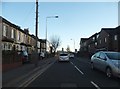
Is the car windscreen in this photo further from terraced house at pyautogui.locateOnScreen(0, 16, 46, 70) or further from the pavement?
terraced house at pyautogui.locateOnScreen(0, 16, 46, 70)

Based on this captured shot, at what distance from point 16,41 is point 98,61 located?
33.3m

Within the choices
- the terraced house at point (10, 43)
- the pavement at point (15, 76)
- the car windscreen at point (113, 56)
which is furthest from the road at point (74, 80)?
the terraced house at point (10, 43)

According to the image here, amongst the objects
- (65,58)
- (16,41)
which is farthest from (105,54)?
(16,41)

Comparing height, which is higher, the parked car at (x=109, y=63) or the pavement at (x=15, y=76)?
the parked car at (x=109, y=63)

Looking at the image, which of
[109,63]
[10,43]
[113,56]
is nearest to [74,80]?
[109,63]

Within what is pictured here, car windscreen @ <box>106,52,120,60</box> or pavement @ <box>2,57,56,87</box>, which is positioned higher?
car windscreen @ <box>106,52,120,60</box>

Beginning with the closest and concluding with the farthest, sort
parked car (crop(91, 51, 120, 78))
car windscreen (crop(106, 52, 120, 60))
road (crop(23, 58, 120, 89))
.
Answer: road (crop(23, 58, 120, 89)) < parked car (crop(91, 51, 120, 78)) < car windscreen (crop(106, 52, 120, 60))

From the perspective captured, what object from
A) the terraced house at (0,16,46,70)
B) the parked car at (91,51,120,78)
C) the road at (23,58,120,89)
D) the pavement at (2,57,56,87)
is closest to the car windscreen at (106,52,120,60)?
the parked car at (91,51,120,78)

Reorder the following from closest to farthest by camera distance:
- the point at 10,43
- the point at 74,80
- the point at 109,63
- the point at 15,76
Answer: the point at 74,80 → the point at 109,63 → the point at 15,76 → the point at 10,43

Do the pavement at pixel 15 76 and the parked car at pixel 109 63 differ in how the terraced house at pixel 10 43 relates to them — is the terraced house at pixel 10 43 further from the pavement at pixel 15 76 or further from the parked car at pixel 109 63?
the parked car at pixel 109 63

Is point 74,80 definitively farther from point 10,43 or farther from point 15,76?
point 10,43

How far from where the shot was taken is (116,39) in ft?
202

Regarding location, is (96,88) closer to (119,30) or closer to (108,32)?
(119,30)

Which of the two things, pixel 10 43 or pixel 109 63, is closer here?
A: pixel 109 63
